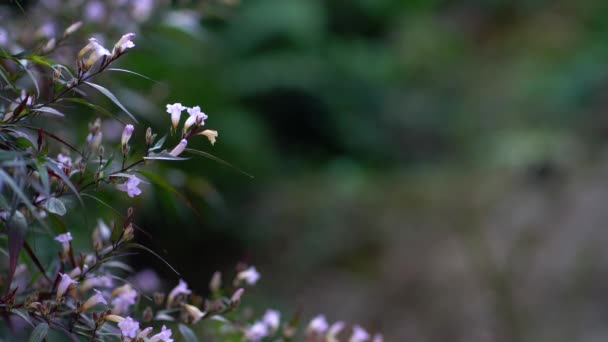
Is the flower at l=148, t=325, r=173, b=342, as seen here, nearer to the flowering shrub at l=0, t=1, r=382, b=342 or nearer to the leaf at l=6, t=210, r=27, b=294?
the flowering shrub at l=0, t=1, r=382, b=342

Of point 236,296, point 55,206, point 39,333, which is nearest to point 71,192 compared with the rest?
point 55,206

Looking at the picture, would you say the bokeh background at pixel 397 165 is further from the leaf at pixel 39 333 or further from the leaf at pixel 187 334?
the leaf at pixel 39 333

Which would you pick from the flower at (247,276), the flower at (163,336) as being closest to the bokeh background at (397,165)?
the flower at (247,276)

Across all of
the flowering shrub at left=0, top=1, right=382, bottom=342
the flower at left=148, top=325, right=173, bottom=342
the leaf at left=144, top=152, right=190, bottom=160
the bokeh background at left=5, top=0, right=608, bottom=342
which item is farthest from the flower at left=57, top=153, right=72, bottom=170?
the bokeh background at left=5, top=0, right=608, bottom=342

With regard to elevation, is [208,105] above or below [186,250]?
above

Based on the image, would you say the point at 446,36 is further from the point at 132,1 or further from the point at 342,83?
the point at 132,1

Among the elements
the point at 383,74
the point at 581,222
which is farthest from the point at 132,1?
the point at 383,74
